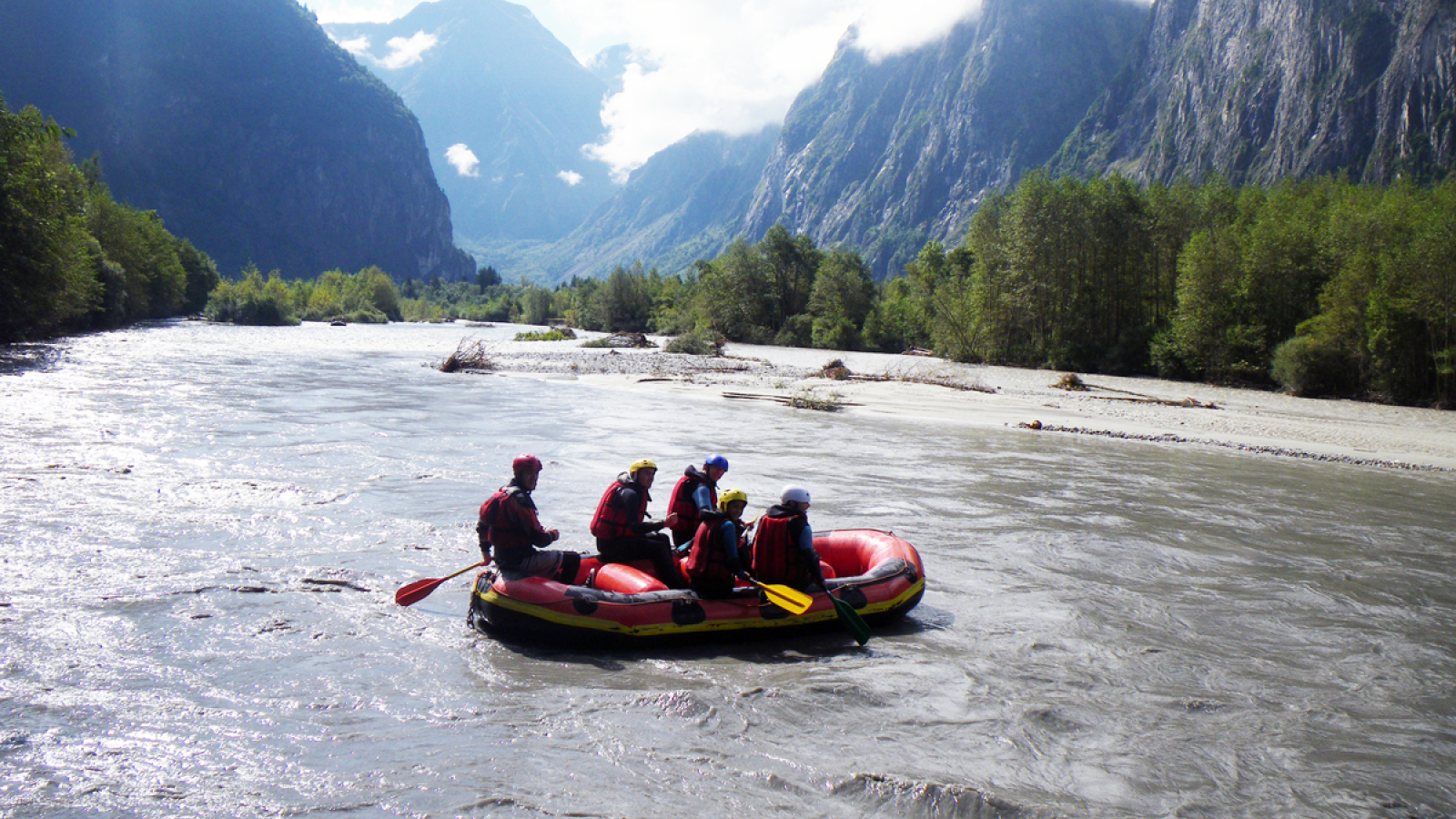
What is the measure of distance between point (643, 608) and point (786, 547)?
155 centimetres

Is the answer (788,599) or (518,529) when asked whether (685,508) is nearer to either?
(788,599)

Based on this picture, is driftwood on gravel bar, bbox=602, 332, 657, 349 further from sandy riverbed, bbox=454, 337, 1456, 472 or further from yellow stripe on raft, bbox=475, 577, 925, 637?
yellow stripe on raft, bbox=475, 577, 925, 637

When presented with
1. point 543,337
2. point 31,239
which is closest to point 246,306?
point 543,337

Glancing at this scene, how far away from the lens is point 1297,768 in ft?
18.3

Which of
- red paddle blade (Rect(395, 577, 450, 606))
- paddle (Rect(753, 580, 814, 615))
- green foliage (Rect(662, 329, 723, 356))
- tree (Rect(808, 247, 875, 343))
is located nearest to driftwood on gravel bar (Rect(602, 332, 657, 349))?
green foliage (Rect(662, 329, 723, 356))

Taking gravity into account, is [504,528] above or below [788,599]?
above

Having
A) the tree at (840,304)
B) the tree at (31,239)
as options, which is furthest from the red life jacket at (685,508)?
the tree at (840,304)

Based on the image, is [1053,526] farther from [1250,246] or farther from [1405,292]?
[1250,246]

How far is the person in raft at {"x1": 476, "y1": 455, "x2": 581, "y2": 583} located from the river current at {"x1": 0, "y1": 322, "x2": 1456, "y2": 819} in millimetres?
814

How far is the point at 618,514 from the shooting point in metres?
8.09

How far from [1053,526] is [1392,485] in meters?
8.93

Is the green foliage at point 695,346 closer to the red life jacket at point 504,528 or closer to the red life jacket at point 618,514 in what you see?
the red life jacket at point 618,514

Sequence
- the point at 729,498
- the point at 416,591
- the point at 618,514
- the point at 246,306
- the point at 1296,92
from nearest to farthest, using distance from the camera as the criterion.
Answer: the point at 729,498 → the point at 416,591 → the point at 618,514 → the point at 246,306 → the point at 1296,92

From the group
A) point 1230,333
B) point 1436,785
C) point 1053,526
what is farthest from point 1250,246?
point 1436,785
